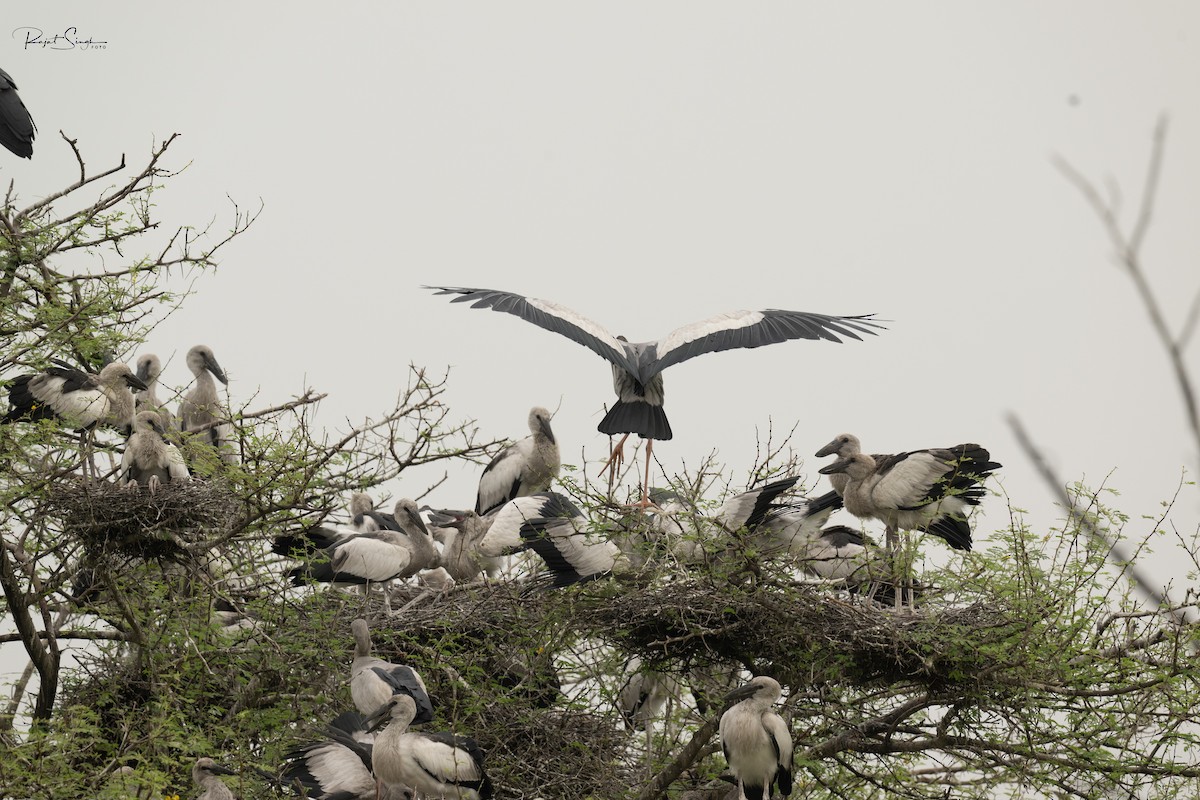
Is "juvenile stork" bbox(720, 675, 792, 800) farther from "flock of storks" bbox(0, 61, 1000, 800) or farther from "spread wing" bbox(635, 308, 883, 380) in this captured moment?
"spread wing" bbox(635, 308, 883, 380)

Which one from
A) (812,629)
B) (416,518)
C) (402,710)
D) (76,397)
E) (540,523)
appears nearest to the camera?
(402,710)

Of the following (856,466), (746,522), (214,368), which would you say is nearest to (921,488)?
(856,466)

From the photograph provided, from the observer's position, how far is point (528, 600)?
786 cm

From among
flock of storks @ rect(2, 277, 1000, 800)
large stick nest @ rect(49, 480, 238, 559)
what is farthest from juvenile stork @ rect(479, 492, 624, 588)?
large stick nest @ rect(49, 480, 238, 559)

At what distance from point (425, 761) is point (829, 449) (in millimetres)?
3261

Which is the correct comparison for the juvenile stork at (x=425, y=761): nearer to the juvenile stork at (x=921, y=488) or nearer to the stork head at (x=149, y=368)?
the juvenile stork at (x=921, y=488)

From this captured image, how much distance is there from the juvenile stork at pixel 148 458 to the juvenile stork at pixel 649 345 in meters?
1.95

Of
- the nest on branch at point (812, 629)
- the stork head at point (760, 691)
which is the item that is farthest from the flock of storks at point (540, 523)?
the nest on branch at point (812, 629)

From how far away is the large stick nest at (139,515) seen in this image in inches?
289

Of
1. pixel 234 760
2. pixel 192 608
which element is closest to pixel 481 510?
pixel 192 608

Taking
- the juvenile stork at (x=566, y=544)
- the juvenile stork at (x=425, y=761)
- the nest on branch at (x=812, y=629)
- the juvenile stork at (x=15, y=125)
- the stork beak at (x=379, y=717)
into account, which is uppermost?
the juvenile stork at (x=15, y=125)

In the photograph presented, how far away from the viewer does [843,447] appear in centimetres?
815

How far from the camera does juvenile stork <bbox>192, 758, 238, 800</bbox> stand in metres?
6.70

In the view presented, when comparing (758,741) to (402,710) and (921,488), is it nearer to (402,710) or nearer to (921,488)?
(402,710)
